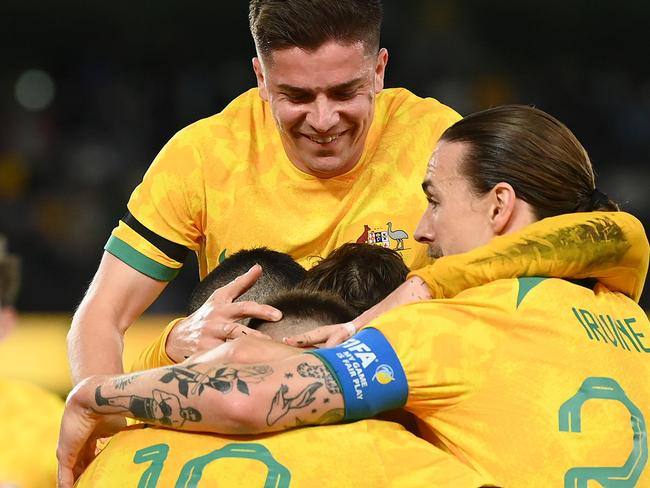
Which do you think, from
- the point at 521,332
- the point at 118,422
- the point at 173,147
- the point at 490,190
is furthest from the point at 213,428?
the point at 173,147

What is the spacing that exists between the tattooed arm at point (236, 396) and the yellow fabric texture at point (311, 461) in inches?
1.5

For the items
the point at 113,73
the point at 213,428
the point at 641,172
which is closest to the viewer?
A: the point at 213,428

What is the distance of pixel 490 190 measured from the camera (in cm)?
264

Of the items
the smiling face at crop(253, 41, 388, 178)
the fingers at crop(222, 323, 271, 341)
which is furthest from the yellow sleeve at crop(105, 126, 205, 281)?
the fingers at crop(222, 323, 271, 341)

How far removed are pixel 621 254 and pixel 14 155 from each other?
7.51 meters

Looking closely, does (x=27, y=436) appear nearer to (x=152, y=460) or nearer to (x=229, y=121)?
(x=229, y=121)

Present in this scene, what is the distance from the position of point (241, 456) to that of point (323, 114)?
125 centimetres

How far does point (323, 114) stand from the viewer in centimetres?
327

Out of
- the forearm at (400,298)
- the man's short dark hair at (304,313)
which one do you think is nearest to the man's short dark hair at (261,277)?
the man's short dark hair at (304,313)

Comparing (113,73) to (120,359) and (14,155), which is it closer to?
(14,155)

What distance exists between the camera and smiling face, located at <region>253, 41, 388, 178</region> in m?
3.25

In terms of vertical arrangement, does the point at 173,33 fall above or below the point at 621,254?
above

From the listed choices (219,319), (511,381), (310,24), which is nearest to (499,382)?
(511,381)

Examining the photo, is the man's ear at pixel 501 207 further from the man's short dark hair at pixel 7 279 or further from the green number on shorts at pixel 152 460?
the man's short dark hair at pixel 7 279
